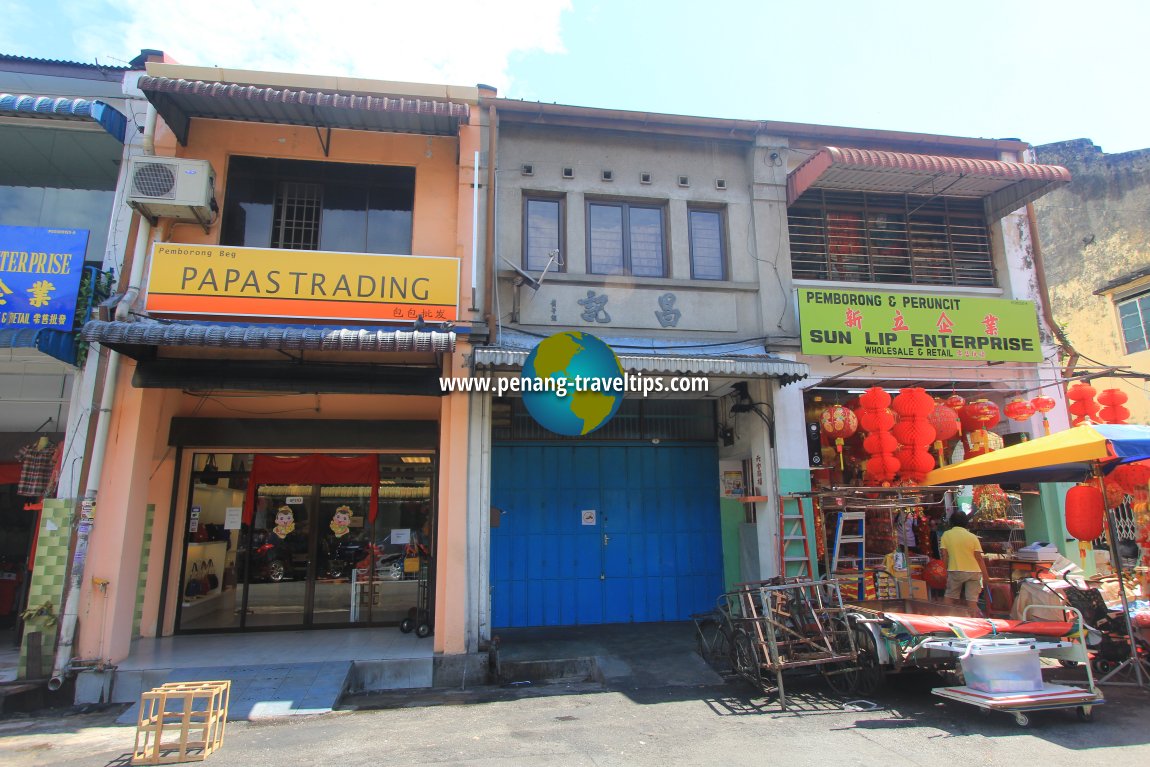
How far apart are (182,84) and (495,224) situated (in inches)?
177

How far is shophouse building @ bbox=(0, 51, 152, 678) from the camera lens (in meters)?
7.98

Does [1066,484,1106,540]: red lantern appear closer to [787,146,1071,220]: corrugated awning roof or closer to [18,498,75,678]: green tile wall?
[787,146,1071,220]: corrugated awning roof

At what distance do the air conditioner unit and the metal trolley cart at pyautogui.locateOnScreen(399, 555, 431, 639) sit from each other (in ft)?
21.3

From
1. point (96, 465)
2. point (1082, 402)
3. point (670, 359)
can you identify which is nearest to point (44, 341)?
point (96, 465)

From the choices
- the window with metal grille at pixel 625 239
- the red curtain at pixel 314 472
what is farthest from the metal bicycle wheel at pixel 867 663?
the red curtain at pixel 314 472

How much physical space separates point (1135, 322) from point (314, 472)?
2018 centimetres

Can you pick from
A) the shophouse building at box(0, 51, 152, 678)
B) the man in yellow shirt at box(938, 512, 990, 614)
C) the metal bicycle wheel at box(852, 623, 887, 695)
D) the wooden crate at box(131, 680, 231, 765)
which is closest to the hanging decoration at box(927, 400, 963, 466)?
the man in yellow shirt at box(938, 512, 990, 614)

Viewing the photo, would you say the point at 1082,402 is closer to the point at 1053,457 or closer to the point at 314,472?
the point at 1053,457

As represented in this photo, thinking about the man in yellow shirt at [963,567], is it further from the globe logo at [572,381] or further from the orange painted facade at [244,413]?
the orange painted facade at [244,413]

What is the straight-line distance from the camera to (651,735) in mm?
6227

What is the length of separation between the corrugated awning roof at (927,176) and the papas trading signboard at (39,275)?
419 inches

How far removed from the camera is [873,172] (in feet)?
33.5

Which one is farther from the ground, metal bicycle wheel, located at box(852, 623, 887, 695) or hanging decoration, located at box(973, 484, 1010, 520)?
hanging decoration, located at box(973, 484, 1010, 520)

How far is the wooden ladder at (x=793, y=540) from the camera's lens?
9.23 meters
